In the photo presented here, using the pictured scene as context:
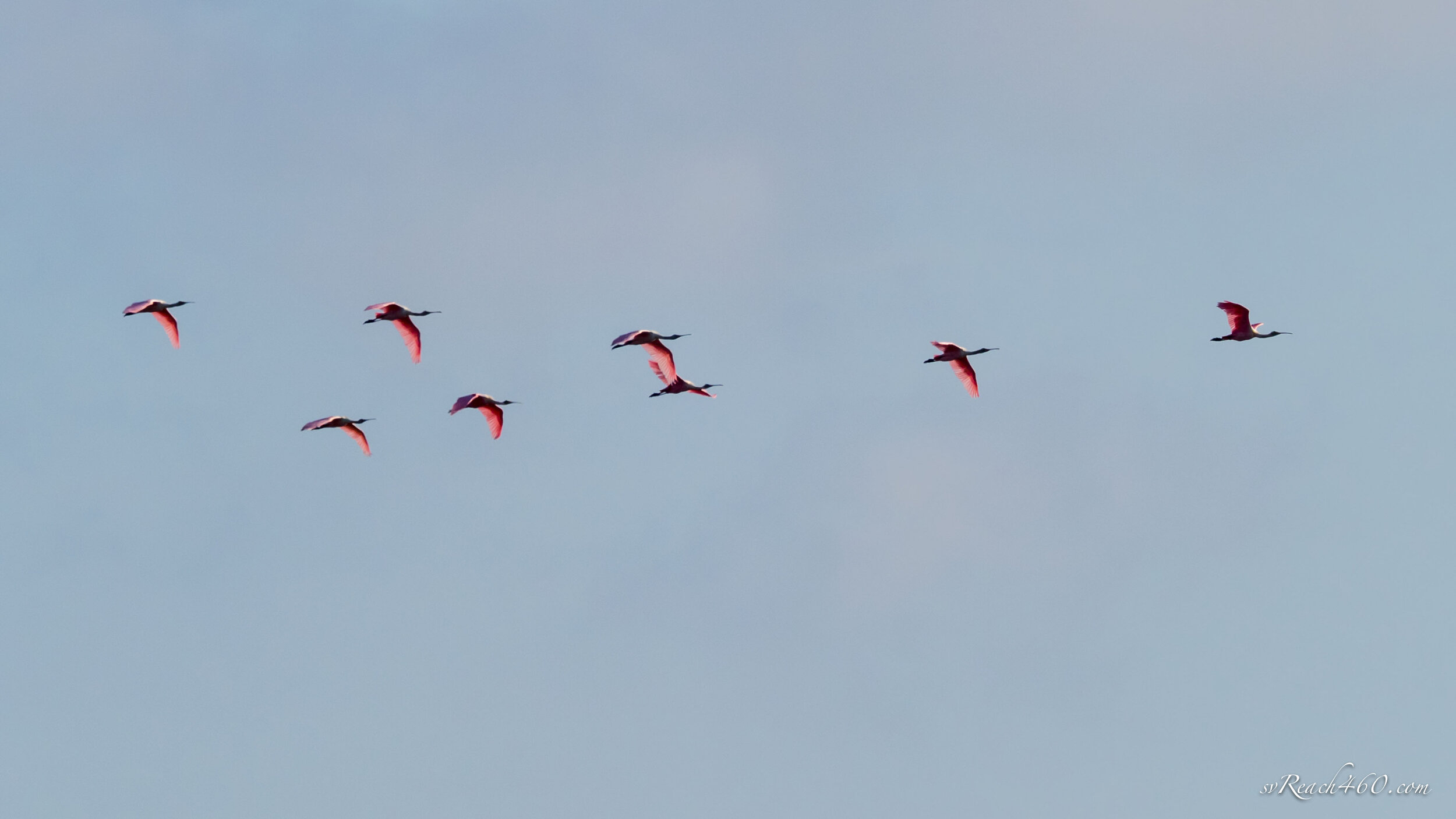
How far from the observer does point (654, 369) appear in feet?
338

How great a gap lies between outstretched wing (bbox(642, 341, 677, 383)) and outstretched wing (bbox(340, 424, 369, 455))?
1376cm

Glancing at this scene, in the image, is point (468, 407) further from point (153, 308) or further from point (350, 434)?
point (153, 308)

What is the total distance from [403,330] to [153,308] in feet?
37.1

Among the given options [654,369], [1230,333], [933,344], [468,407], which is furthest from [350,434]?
[1230,333]

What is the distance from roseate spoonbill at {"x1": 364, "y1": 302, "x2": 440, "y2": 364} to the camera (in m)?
96.4

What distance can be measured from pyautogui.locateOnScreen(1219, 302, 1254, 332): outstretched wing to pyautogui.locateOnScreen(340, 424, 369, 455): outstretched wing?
40.3 meters

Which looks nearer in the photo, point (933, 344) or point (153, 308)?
point (153, 308)

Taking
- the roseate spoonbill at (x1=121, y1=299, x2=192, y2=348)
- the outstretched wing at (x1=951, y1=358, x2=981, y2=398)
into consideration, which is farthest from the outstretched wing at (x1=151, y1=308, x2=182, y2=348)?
the outstretched wing at (x1=951, y1=358, x2=981, y2=398)

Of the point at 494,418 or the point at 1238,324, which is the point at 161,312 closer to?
the point at 494,418

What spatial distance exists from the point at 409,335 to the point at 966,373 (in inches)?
1074

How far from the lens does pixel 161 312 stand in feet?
320

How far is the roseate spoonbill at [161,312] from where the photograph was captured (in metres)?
96.6

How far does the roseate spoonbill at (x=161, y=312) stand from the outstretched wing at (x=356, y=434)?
872 centimetres

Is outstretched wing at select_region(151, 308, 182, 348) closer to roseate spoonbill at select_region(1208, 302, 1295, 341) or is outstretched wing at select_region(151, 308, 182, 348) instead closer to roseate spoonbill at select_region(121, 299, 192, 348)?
roseate spoonbill at select_region(121, 299, 192, 348)
